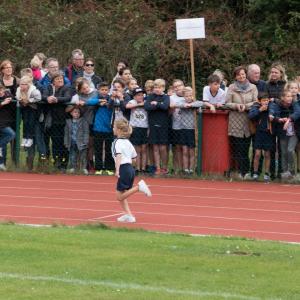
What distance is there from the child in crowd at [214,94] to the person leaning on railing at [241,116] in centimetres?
28

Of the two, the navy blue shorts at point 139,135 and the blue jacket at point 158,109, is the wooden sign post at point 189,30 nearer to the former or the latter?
the blue jacket at point 158,109

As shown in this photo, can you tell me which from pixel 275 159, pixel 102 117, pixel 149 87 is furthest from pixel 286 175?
pixel 102 117

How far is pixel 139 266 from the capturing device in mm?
11156

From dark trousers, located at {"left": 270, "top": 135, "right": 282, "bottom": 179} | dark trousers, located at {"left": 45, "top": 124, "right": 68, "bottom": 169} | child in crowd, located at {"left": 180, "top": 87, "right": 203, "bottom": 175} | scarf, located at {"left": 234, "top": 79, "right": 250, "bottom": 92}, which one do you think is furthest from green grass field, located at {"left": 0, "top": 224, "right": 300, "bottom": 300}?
dark trousers, located at {"left": 45, "top": 124, "right": 68, "bottom": 169}

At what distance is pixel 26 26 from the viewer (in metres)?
35.7

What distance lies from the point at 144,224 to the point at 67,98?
21.8 ft

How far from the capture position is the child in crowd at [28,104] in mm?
21156

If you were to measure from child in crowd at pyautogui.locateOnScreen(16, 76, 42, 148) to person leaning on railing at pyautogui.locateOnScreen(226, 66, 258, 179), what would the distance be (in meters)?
3.92

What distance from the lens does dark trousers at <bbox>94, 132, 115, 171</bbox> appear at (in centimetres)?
2108

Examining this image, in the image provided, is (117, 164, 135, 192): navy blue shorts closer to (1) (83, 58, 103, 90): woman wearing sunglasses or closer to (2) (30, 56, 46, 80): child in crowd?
(1) (83, 58, 103, 90): woman wearing sunglasses

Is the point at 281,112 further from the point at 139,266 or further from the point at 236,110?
the point at 139,266

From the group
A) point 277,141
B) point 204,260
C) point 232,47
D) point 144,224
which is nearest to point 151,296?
point 204,260

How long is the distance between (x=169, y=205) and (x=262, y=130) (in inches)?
146

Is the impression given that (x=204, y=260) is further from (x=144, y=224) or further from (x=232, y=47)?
(x=232, y=47)
